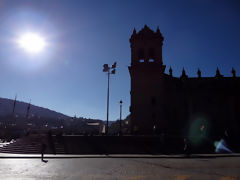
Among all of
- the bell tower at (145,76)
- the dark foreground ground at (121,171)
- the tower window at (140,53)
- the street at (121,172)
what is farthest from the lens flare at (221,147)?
the tower window at (140,53)

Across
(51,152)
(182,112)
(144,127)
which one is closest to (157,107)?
(144,127)

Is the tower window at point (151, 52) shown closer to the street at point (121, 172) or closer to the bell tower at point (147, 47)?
the bell tower at point (147, 47)

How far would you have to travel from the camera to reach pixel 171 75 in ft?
147

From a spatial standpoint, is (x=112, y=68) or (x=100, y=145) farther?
(x=112, y=68)

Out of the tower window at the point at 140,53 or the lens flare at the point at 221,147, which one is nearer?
the lens flare at the point at 221,147

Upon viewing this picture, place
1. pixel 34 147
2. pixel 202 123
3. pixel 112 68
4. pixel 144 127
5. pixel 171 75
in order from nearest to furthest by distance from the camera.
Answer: pixel 34 147 < pixel 112 68 < pixel 144 127 < pixel 202 123 < pixel 171 75

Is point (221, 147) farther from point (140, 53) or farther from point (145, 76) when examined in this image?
point (140, 53)

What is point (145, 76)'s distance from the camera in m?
37.0

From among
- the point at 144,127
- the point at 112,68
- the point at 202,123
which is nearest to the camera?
the point at 112,68

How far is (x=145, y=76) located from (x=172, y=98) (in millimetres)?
8502

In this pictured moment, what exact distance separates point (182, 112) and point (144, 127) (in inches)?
393

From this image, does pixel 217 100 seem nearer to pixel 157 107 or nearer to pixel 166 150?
pixel 157 107

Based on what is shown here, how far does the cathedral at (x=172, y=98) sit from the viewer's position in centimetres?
3606

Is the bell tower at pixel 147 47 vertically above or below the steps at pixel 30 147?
above
